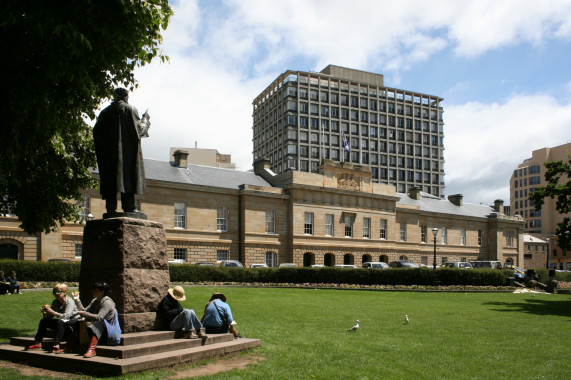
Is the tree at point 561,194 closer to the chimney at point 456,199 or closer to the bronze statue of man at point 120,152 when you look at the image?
the bronze statue of man at point 120,152

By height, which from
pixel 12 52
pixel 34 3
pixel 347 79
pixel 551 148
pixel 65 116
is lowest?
pixel 65 116

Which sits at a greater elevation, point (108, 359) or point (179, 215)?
point (179, 215)

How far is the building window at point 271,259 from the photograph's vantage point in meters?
47.6

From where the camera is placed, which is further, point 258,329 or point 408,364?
point 258,329

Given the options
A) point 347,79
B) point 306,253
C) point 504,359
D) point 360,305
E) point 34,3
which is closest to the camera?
point 34,3

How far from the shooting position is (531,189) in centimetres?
11950

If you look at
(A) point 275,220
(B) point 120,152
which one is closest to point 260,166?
(A) point 275,220

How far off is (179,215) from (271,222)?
9.10m

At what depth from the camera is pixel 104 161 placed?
9.71 meters

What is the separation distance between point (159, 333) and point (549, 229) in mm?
127459

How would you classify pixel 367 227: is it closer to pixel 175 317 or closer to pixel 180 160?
pixel 180 160

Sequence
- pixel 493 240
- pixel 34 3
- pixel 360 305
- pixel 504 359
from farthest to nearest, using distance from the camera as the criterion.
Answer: pixel 493 240
pixel 360 305
pixel 504 359
pixel 34 3

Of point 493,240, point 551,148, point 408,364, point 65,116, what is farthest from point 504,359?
point 551,148

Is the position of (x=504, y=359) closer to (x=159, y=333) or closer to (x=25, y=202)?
→ (x=159, y=333)
